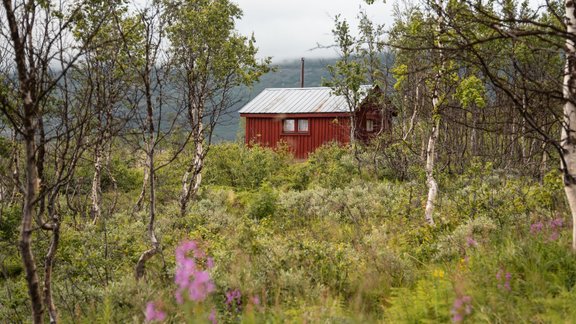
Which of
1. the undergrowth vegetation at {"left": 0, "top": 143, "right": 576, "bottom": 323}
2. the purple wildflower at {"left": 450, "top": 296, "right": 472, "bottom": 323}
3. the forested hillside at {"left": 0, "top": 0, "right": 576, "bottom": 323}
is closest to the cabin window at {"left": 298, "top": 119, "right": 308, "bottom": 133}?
the forested hillside at {"left": 0, "top": 0, "right": 576, "bottom": 323}

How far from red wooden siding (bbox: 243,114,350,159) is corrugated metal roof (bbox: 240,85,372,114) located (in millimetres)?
374

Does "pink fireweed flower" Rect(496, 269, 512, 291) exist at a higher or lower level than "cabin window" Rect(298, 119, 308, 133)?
lower

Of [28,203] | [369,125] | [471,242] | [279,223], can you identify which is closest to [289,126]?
[369,125]

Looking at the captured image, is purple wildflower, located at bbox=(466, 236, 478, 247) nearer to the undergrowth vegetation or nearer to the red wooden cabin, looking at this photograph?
the undergrowth vegetation

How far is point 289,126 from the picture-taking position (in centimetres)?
3073

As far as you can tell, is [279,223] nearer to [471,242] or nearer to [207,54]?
[207,54]

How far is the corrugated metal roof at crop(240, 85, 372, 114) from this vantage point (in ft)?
96.2

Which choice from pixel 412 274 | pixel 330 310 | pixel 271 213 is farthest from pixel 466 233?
pixel 271 213

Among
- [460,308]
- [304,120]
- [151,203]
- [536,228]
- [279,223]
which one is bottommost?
[279,223]

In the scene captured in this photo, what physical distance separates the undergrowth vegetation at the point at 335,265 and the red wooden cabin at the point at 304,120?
14.8 m

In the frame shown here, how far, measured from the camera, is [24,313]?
683 centimetres

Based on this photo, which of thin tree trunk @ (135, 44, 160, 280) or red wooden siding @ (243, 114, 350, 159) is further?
red wooden siding @ (243, 114, 350, 159)

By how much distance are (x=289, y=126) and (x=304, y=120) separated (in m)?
1.04

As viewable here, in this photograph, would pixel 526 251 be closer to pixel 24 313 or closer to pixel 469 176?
pixel 24 313
